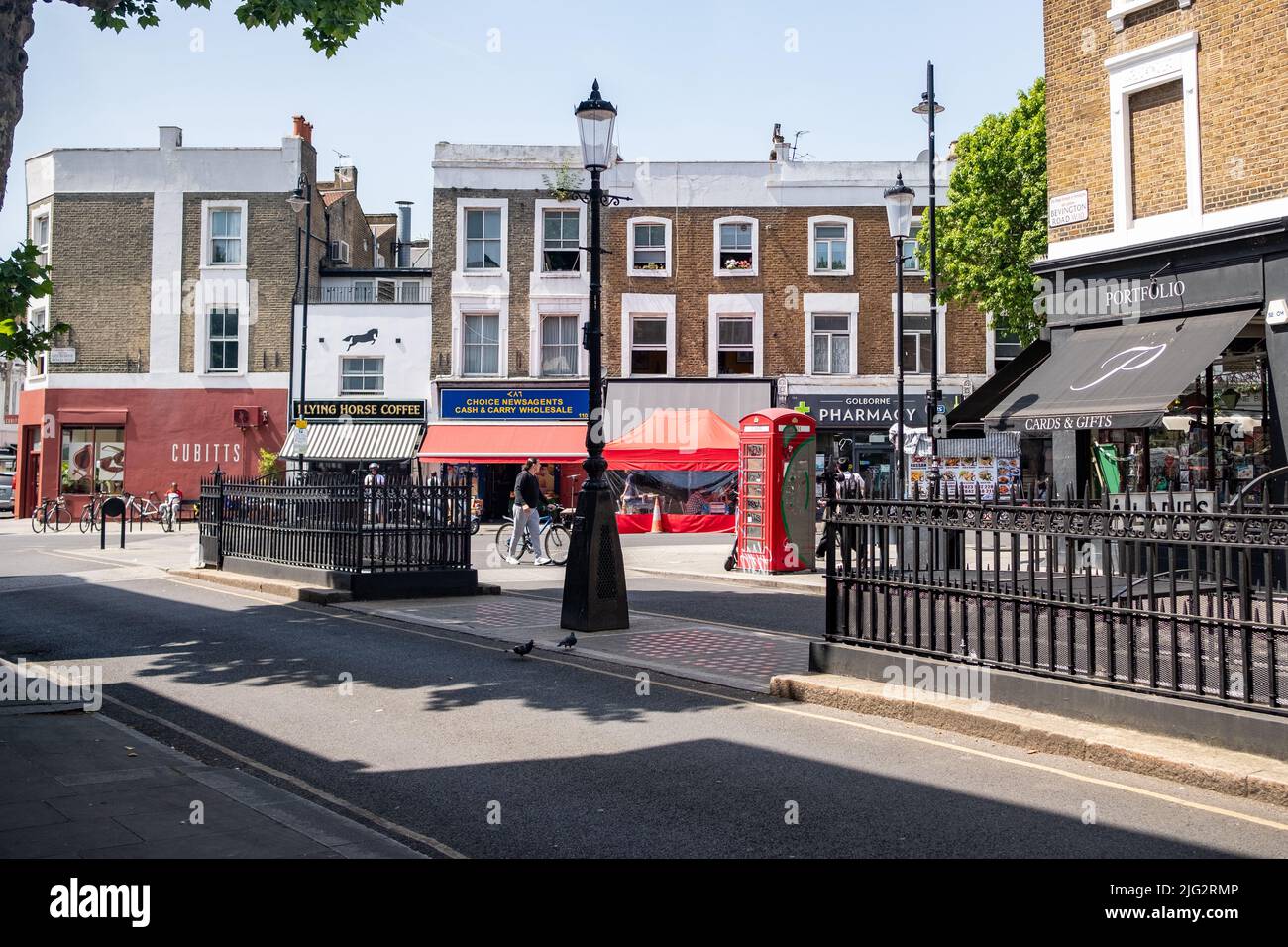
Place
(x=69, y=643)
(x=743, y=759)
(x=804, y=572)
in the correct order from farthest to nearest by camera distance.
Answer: (x=804, y=572)
(x=69, y=643)
(x=743, y=759)

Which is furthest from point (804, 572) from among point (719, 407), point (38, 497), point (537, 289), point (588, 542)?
point (38, 497)

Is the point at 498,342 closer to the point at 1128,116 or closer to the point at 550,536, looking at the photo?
the point at 550,536

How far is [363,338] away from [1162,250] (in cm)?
2689

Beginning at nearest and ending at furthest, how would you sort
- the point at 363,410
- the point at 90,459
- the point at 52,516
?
the point at 52,516 → the point at 363,410 → the point at 90,459

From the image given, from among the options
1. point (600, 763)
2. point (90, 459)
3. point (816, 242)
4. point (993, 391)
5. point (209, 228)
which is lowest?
point (600, 763)

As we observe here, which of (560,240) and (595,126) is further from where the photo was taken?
(560,240)

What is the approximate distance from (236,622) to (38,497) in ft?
98.9

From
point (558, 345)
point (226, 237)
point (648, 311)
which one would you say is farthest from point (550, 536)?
point (226, 237)

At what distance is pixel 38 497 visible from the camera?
1476 inches

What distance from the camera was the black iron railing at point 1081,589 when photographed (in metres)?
5.79

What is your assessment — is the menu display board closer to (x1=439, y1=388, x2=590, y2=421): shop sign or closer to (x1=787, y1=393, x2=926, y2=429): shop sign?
(x1=787, y1=393, x2=926, y2=429): shop sign

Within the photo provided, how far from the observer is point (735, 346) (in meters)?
35.0

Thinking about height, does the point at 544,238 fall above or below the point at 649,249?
above

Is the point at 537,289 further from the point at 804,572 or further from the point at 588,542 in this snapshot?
the point at 588,542
